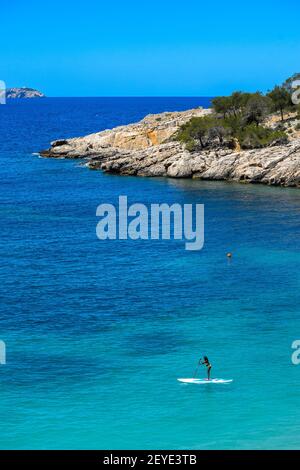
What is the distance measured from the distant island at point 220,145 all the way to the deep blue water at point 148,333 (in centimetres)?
2087

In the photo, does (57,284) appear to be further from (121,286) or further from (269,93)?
(269,93)

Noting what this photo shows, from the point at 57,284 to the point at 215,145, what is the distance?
217ft

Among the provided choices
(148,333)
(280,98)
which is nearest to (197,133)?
(280,98)

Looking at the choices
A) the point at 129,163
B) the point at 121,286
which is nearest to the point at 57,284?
the point at 121,286

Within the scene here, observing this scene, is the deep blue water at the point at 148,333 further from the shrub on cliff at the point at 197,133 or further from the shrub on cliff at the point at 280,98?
the shrub on cliff at the point at 280,98

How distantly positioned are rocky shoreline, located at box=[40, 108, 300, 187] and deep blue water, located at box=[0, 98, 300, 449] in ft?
63.2

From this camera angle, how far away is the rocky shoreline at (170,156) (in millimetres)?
107250

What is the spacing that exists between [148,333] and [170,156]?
75066mm

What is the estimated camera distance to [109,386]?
1620 inches

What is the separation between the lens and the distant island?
357 ft

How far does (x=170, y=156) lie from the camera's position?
122 meters

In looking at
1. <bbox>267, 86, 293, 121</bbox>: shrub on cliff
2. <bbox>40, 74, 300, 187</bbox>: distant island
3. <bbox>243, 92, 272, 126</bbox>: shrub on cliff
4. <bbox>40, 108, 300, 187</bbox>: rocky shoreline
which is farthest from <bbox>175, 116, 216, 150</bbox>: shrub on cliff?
<bbox>267, 86, 293, 121</bbox>: shrub on cliff

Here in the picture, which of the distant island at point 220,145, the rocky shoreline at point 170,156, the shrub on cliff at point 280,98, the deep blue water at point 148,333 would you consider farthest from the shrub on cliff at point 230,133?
the deep blue water at point 148,333

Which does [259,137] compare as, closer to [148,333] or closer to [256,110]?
[256,110]
